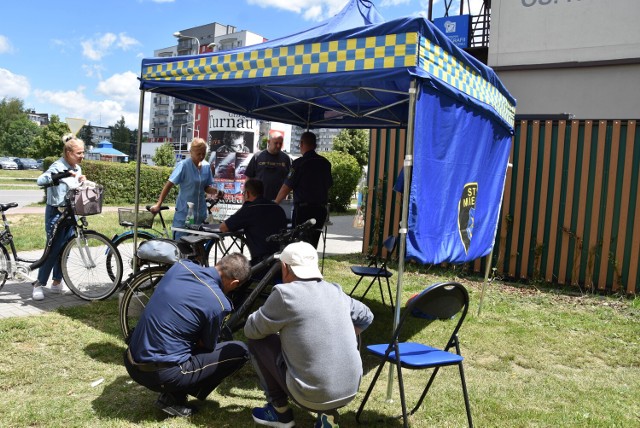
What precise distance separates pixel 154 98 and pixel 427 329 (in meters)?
124

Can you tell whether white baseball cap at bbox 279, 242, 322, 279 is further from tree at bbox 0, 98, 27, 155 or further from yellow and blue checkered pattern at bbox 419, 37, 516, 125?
tree at bbox 0, 98, 27, 155

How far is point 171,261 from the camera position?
433cm

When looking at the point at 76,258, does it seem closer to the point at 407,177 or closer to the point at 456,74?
the point at 407,177

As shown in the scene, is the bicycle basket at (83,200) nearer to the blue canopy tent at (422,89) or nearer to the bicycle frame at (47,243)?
the bicycle frame at (47,243)

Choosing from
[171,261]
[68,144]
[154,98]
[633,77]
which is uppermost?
[154,98]

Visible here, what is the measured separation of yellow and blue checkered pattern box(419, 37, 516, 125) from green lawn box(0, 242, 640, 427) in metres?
2.35

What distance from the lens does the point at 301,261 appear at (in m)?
2.99

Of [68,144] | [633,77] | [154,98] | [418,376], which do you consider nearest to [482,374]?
[418,376]

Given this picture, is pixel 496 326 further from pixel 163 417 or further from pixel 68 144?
pixel 68 144

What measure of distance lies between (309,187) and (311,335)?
343cm

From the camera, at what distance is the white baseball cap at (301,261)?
9.78ft

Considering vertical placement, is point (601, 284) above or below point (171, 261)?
below

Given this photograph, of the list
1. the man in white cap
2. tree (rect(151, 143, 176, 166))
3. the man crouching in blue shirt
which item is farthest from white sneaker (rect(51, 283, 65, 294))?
tree (rect(151, 143, 176, 166))

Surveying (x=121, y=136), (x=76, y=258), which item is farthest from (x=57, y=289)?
(x=121, y=136)
